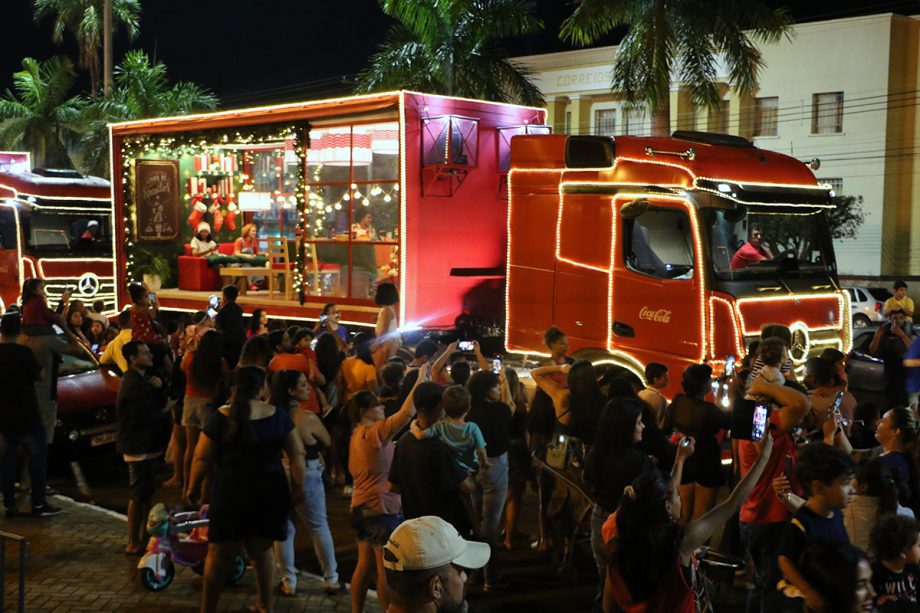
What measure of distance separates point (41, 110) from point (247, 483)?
145ft

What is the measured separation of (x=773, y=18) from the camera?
2250 cm

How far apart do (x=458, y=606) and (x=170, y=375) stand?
7.25m

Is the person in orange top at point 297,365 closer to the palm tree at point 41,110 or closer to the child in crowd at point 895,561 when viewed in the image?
the child in crowd at point 895,561

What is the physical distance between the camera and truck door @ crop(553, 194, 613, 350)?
11250 millimetres

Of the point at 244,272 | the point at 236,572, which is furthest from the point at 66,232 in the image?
the point at 236,572

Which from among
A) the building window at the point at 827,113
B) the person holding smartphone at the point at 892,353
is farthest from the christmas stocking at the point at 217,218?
the building window at the point at 827,113

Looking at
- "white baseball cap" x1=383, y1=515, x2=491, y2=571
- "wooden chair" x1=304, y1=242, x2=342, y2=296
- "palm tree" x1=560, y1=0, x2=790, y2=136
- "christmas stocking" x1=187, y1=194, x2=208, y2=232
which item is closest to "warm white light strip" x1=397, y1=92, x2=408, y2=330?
"wooden chair" x1=304, y1=242, x2=342, y2=296

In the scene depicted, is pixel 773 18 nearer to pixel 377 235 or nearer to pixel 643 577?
pixel 377 235

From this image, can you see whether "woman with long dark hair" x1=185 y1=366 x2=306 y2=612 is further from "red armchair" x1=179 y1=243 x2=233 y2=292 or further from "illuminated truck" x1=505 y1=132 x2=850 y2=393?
"red armchair" x1=179 y1=243 x2=233 y2=292

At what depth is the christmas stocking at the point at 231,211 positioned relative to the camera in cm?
2136

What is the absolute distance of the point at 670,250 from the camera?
10891 millimetres

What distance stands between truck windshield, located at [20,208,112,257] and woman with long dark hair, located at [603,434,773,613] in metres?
19.3

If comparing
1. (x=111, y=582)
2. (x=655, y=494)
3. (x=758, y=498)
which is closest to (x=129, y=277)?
(x=111, y=582)

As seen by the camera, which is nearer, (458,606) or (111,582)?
(458,606)
